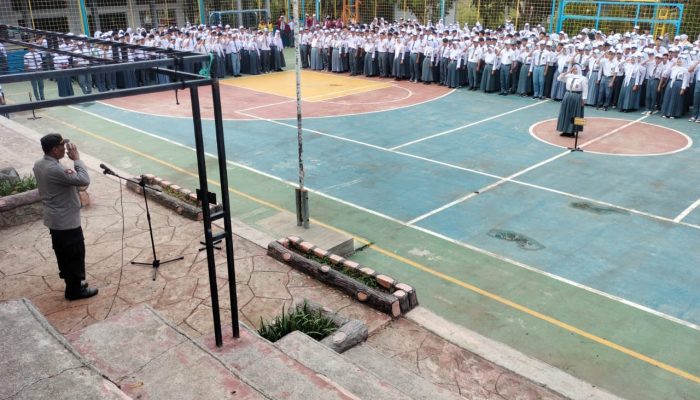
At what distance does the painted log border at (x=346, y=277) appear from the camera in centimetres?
656

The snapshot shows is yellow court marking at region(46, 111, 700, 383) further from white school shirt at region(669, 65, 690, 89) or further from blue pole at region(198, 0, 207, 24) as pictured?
blue pole at region(198, 0, 207, 24)

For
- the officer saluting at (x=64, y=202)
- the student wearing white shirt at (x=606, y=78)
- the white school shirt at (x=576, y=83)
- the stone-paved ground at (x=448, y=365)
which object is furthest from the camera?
the student wearing white shirt at (x=606, y=78)

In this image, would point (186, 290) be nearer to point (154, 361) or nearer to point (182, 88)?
point (154, 361)

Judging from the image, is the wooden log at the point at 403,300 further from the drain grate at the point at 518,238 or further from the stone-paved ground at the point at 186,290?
the drain grate at the point at 518,238

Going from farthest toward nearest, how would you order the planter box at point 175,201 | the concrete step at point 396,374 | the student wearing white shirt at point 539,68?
the student wearing white shirt at point 539,68 < the planter box at point 175,201 < the concrete step at point 396,374

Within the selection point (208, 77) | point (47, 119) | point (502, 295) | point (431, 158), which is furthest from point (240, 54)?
point (208, 77)

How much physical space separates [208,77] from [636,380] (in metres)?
4.96

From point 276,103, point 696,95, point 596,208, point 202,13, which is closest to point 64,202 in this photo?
point 596,208

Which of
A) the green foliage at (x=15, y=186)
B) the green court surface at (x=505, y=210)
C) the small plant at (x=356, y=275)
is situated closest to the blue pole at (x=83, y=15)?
the green court surface at (x=505, y=210)

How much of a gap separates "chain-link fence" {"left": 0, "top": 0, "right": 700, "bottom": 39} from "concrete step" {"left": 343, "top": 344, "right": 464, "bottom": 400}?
2119cm

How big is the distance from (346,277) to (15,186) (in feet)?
18.2

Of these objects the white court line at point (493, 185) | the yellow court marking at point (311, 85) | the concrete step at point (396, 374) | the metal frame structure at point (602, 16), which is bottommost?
the white court line at point (493, 185)

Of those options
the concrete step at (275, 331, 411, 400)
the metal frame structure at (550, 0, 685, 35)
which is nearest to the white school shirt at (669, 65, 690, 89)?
the metal frame structure at (550, 0, 685, 35)

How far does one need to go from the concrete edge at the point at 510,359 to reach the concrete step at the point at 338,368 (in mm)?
1252
